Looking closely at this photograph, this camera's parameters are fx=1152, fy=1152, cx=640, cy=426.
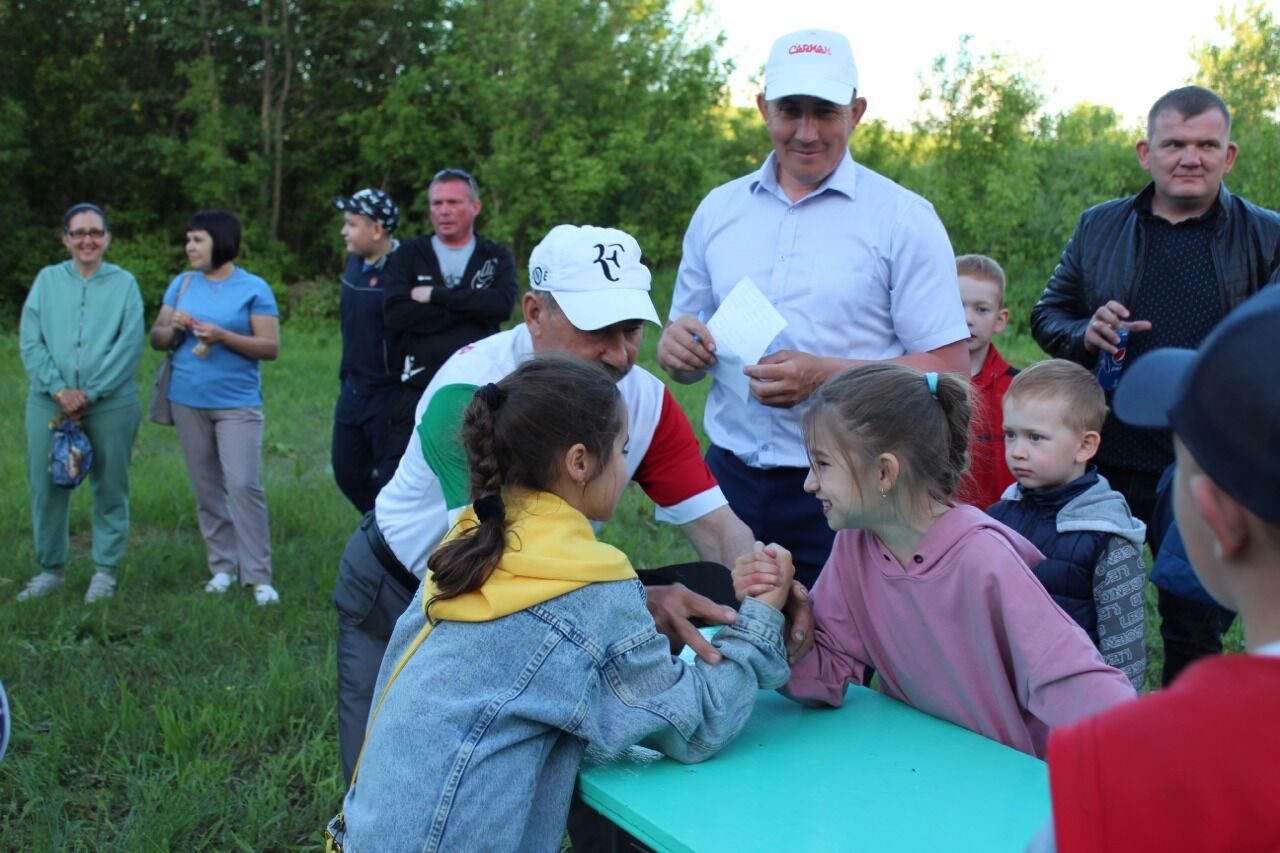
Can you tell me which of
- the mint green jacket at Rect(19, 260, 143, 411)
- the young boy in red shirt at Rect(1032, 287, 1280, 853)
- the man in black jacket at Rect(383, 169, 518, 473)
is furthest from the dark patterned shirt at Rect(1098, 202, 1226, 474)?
the mint green jacket at Rect(19, 260, 143, 411)

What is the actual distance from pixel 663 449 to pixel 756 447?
44 cm

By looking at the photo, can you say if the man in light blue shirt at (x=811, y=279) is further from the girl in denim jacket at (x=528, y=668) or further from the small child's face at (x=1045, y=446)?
the girl in denim jacket at (x=528, y=668)

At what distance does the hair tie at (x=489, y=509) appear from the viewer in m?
1.98

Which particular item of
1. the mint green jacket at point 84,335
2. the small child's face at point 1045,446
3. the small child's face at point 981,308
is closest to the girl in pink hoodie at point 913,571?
the small child's face at point 1045,446

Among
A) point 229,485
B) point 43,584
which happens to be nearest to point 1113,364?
point 229,485

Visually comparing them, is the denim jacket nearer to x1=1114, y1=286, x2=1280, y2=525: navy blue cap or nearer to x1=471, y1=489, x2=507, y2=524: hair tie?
x1=471, y1=489, x2=507, y2=524: hair tie

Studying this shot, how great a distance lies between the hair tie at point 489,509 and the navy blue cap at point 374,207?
4.15 m

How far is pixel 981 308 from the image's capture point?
3887 millimetres

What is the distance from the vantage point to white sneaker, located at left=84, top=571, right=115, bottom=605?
211 inches

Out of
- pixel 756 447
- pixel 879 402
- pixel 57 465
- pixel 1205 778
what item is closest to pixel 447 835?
pixel 879 402

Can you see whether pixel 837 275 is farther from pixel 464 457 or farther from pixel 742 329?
pixel 464 457

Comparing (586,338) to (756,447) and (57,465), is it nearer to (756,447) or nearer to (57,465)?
(756,447)

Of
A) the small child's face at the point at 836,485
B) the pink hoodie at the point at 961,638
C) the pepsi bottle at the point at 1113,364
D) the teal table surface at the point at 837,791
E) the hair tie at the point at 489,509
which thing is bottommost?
the teal table surface at the point at 837,791

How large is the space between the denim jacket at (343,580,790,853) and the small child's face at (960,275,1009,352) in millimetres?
2185
